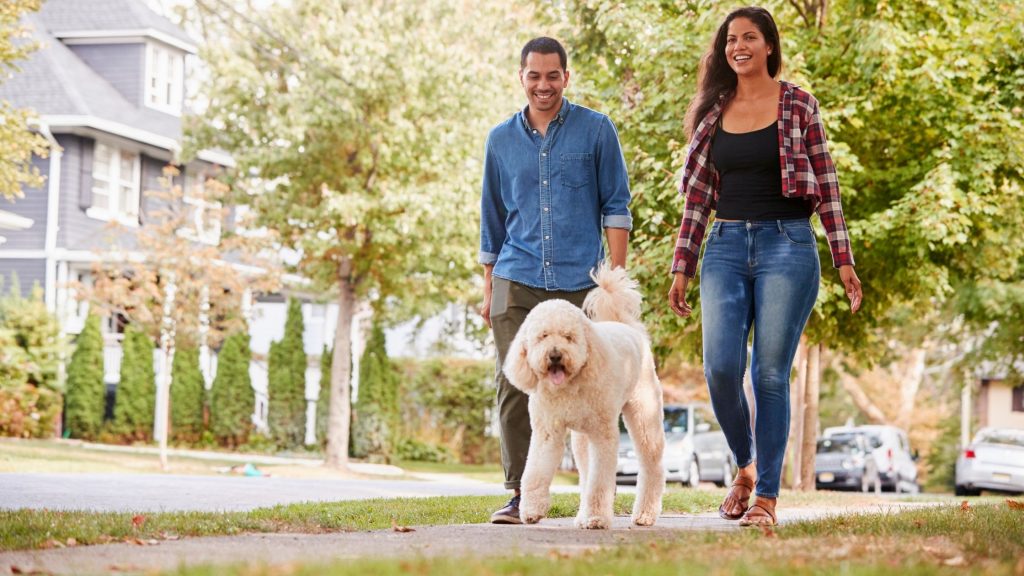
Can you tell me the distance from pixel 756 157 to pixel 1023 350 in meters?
20.0

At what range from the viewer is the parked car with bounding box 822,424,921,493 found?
95.2 ft

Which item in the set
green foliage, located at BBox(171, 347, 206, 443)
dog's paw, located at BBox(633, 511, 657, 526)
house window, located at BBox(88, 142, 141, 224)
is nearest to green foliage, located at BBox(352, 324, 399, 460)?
green foliage, located at BBox(171, 347, 206, 443)

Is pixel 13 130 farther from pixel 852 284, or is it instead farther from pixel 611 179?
pixel 852 284

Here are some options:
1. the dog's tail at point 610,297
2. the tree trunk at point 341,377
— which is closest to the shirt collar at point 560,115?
the dog's tail at point 610,297

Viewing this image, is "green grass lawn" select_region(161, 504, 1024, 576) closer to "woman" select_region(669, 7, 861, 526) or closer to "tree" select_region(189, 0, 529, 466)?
"woman" select_region(669, 7, 861, 526)

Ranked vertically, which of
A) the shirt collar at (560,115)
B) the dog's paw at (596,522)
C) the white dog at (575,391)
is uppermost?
the shirt collar at (560,115)

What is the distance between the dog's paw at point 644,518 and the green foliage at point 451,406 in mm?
21878

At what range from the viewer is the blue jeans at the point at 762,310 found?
6156mm

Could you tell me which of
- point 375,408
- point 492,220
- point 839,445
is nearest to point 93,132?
point 375,408

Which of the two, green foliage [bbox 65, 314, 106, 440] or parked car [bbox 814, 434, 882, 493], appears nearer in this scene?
green foliage [bbox 65, 314, 106, 440]

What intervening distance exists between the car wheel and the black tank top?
1731 centimetres

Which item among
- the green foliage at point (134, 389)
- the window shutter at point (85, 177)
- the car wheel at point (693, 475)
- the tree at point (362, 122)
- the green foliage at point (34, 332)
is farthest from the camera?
the window shutter at point (85, 177)

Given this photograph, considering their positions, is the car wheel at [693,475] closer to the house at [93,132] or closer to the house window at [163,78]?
the house at [93,132]

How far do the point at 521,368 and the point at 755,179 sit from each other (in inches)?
57.4
